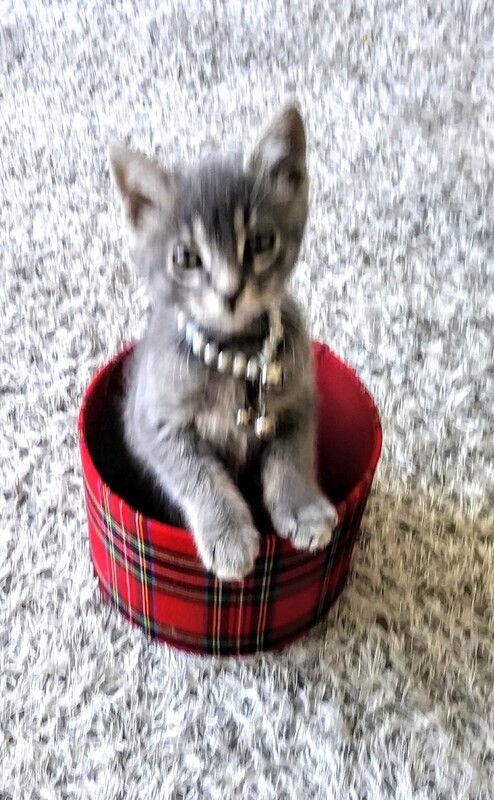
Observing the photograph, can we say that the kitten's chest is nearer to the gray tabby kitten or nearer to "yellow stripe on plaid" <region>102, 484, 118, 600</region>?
the gray tabby kitten

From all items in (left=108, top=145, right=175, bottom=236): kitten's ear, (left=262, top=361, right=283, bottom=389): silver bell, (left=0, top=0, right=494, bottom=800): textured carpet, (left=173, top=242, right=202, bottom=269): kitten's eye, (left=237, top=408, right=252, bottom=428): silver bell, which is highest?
(left=108, top=145, right=175, bottom=236): kitten's ear

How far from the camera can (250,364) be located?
822 millimetres

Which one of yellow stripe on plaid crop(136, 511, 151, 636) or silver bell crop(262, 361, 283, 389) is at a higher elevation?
silver bell crop(262, 361, 283, 389)

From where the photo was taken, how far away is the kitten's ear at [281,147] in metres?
0.76

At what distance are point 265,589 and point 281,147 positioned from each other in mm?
445

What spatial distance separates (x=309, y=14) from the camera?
6.39 feet

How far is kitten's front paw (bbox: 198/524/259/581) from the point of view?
773 mm

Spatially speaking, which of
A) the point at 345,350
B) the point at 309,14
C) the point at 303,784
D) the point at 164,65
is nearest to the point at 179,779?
the point at 303,784

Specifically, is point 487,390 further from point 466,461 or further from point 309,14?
point 309,14

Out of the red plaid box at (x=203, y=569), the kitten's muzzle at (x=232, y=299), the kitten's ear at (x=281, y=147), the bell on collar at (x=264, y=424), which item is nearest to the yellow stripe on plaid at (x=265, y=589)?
the red plaid box at (x=203, y=569)

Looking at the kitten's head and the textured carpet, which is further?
the textured carpet

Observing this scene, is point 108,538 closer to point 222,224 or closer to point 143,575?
point 143,575

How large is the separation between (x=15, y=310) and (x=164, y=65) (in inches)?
32.8

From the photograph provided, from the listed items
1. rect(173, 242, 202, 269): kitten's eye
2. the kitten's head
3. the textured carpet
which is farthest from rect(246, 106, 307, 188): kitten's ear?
the textured carpet
